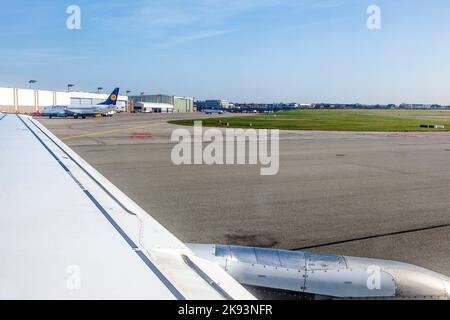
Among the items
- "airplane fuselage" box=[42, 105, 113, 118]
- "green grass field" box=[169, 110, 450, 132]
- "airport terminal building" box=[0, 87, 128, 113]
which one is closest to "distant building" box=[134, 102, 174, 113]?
"airport terminal building" box=[0, 87, 128, 113]

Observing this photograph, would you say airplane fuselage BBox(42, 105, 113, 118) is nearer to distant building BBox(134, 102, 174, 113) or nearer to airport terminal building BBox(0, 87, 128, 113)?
airport terminal building BBox(0, 87, 128, 113)

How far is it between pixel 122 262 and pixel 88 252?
30cm

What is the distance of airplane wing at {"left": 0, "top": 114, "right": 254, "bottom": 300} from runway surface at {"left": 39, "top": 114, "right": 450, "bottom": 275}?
3.92 m

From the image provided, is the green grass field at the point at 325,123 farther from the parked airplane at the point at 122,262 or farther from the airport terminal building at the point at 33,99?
the airport terminal building at the point at 33,99

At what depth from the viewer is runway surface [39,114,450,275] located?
793 cm

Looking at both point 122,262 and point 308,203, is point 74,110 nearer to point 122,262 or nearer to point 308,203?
point 308,203

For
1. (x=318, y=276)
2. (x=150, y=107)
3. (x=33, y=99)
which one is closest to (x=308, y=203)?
(x=318, y=276)

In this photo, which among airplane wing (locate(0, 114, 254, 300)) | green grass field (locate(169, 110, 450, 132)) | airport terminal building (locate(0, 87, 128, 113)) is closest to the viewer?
airplane wing (locate(0, 114, 254, 300))

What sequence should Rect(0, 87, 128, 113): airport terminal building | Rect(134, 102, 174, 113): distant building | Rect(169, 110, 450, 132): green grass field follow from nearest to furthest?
Rect(169, 110, 450, 132): green grass field, Rect(0, 87, 128, 113): airport terminal building, Rect(134, 102, 174, 113): distant building

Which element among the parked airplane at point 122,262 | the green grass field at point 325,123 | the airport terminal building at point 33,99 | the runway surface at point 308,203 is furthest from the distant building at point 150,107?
the parked airplane at point 122,262

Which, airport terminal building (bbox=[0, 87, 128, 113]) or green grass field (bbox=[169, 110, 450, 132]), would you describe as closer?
green grass field (bbox=[169, 110, 450, 132])

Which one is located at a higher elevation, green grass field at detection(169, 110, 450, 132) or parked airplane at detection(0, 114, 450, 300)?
green grass field at detection(169, 110, 450, 132)

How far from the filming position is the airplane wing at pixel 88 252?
7.35 ft
